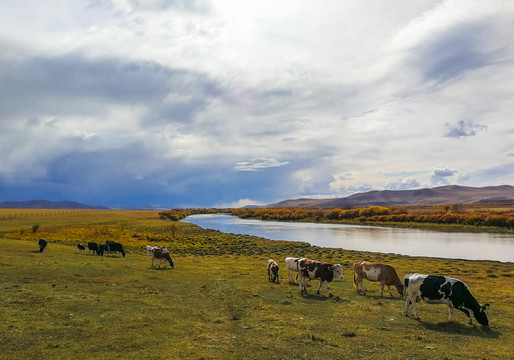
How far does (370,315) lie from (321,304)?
2.51m

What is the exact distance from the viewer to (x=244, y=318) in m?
14.1

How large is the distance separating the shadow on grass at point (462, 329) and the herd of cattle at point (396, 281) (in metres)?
0.33

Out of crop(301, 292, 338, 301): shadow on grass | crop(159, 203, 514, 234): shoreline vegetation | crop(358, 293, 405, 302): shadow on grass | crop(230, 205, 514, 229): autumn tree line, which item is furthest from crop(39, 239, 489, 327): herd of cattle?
crop(230, 205, 514, 229): autumn tree line

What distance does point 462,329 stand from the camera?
13.5 m

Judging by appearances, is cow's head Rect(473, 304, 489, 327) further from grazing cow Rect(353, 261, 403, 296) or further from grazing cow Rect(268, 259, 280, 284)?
grazing cow Rect(268, 259, 280, 284)

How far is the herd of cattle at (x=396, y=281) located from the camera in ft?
46.5

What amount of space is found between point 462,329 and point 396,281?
6.02 m

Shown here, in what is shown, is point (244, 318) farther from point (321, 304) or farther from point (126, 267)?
point (126, 267)

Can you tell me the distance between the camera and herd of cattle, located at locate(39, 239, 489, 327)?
558 inches

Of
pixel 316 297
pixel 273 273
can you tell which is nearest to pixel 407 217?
pixel 273 273

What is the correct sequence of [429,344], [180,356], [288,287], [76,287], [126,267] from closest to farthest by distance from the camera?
[180,356] < [429,344] < [76,287] < [288,287] < [126,267]

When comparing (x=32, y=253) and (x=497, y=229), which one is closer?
(x=32, y=253)

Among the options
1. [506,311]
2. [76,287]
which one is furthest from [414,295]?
[76,287]

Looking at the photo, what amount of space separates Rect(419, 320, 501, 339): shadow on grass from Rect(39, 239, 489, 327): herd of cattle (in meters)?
0.33
